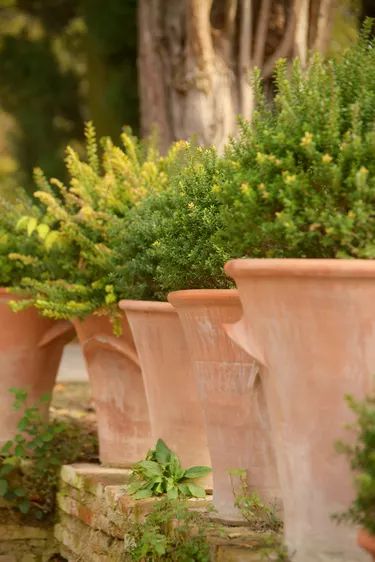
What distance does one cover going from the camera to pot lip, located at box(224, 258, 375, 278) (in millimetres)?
2645

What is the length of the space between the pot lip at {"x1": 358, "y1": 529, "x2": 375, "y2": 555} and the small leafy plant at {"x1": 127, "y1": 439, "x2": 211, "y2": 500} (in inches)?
48.6

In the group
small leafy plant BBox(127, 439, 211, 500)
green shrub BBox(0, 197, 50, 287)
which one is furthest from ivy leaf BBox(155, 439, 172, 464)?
green shrub BBox(0, 197, 50, 287)

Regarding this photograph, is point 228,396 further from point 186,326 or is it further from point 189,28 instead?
point 189,28

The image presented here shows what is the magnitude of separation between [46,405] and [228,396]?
74.4 inches

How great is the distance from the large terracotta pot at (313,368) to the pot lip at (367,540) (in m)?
0.28

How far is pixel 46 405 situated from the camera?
512 cm

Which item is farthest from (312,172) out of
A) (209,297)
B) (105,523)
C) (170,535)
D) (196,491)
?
(105,523)

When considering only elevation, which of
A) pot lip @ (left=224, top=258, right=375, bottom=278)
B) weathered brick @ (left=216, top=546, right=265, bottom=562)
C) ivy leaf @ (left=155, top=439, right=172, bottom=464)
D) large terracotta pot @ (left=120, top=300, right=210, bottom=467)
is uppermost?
pot lip @ (left=224, top=258, right=375, bottom=278)

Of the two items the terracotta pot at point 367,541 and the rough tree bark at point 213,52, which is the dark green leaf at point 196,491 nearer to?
the terracotta pot at point 367,541

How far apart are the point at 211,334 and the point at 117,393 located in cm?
133

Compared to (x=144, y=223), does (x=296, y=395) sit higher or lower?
lower

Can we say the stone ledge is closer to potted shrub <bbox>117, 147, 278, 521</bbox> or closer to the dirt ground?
potted shrub <bbox>117, 147, 278, 521</bbox>

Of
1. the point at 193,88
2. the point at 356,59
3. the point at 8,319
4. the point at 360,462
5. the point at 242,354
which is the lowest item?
the point at 360,462

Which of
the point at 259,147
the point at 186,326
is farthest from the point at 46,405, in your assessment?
the point at 259,147
